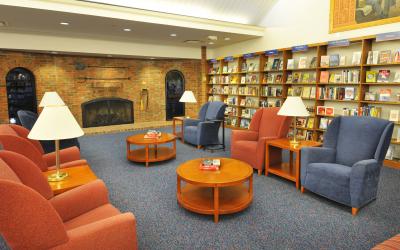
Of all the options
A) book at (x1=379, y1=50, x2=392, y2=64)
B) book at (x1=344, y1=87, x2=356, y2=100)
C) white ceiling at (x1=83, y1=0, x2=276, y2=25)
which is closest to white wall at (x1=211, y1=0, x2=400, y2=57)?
white ceiling at (x1=83, y1=0, x2=276, y2=25)

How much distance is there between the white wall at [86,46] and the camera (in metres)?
6.73

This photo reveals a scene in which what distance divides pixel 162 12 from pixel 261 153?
12.4ft

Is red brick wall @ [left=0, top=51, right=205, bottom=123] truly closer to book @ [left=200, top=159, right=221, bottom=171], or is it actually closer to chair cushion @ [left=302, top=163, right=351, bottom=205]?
book @ [left=200, top=159, right=221, bottom=171]

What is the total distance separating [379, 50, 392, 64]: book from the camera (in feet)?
15.6

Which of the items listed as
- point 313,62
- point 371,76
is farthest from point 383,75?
point 313,62

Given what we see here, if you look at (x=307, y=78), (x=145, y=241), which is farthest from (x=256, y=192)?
(x=307, y=78)

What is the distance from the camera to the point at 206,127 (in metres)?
5.88

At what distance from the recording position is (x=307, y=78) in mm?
6309

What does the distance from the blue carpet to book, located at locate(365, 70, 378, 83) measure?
6.00ft

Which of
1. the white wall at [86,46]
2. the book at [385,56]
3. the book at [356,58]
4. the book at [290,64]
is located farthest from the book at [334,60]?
the white wall at [86,46]

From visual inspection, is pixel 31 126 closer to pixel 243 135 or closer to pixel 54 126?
pixel 54 126

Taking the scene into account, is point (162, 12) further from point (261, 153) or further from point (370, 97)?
point (370, 97)

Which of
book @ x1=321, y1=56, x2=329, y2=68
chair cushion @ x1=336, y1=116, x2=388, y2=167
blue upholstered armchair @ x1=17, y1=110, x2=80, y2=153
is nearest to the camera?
chair cushion @ x1=336, y1=116, x2=388, y2=167

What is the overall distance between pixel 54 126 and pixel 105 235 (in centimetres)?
111
